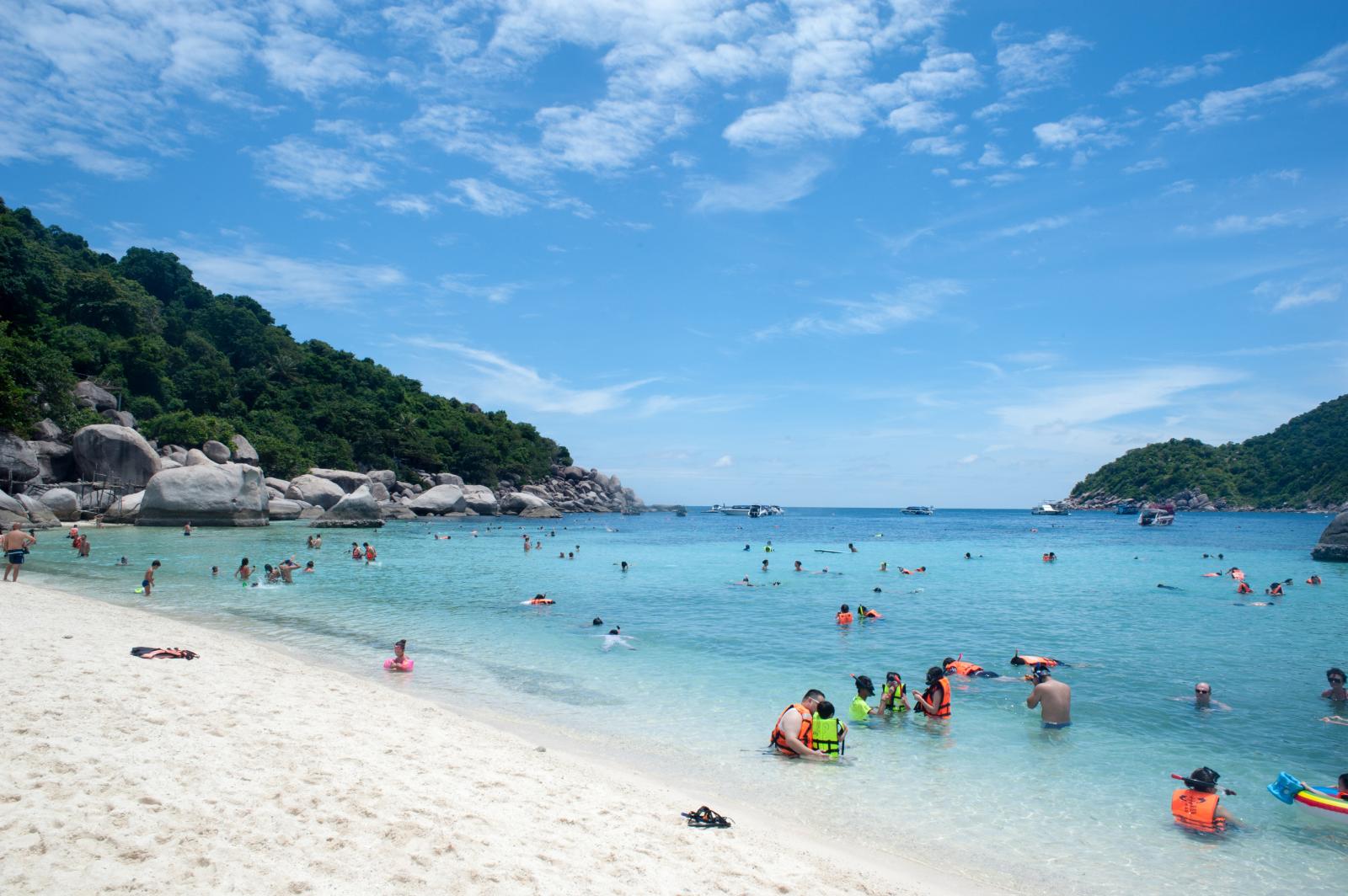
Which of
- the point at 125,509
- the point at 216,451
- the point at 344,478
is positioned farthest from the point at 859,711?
the point at 344,478

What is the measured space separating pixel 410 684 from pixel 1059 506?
165 m

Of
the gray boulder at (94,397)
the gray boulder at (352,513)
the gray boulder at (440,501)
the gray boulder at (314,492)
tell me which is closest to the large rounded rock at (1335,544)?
the gray boulder at (352,513)

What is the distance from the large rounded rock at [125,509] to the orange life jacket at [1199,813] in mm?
48837

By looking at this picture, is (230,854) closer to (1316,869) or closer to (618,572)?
(1316,869)

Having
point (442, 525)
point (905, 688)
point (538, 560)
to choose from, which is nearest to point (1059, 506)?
point (442, 525)

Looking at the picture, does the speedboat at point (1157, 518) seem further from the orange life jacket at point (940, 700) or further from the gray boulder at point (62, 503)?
the gray boulder at point (62, 503)

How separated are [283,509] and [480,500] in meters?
25.6

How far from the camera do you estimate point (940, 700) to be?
1063 cm

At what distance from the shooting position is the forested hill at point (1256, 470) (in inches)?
4274

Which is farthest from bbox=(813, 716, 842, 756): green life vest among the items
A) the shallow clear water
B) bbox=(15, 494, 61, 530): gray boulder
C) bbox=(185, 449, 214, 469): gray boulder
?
bbox=(185, 449, 214, 469): gray boulder

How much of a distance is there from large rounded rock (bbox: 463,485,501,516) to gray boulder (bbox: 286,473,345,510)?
54.7 ft

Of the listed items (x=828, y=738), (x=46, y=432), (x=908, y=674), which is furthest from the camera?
(x=46, y=432)

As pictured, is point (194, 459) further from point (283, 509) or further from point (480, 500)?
point (480, 500)

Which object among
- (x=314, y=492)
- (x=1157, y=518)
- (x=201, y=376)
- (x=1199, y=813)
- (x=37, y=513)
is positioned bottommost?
(x=1199, y=813)
